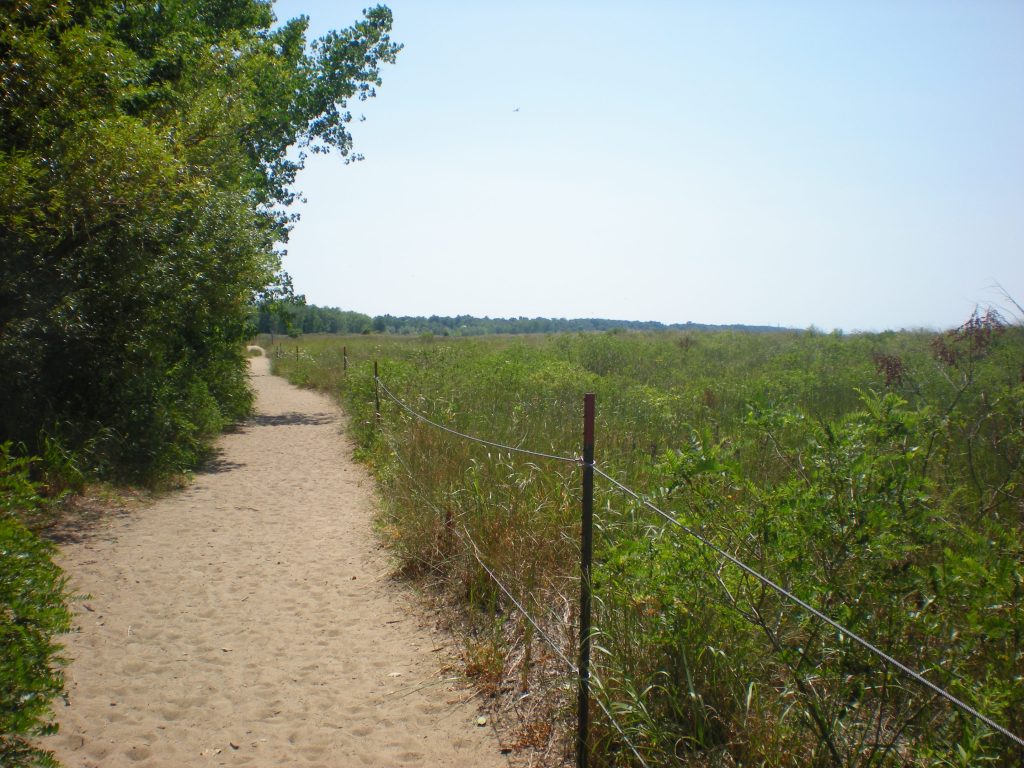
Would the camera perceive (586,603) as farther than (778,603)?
Yes

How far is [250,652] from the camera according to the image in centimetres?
494

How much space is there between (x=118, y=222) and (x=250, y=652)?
513 cm

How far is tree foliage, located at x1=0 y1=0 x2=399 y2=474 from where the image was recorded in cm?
697

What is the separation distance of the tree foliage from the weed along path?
1656 mm

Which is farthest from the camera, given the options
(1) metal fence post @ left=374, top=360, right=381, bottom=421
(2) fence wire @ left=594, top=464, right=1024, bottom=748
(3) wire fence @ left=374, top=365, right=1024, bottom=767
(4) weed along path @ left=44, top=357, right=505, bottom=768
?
(1) metal fence post @ left=374, top=360, right=381, bottom=421

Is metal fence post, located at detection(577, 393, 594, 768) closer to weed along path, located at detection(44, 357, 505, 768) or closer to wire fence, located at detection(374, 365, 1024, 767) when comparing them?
wire fence, located at detection(374, 365, 1024, 767)

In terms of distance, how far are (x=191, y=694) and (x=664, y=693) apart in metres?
2.87

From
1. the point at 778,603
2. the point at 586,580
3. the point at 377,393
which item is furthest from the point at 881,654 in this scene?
the point at 377,393

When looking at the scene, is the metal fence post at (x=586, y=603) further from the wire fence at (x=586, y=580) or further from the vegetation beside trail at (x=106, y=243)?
the vegetation beside trail at (x=106, y=243)

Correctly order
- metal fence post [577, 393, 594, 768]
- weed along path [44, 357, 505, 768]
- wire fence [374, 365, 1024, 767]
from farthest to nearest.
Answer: weed along path [44, 357, 505, 768]
metal fence post [577, 393, 594, 768]
wire fence [374, 365, 1024, 767]

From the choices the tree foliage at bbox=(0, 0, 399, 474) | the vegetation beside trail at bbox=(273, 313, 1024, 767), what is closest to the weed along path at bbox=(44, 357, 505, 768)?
the vegetation beside trail at bbox=(273, 313, 1024, 767)

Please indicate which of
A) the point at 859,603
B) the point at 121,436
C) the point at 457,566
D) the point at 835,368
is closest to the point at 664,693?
the point at 859,603

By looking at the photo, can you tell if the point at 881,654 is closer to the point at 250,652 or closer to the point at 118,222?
the point at 250,652

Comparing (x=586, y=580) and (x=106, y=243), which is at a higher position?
(x=106, y=243)
